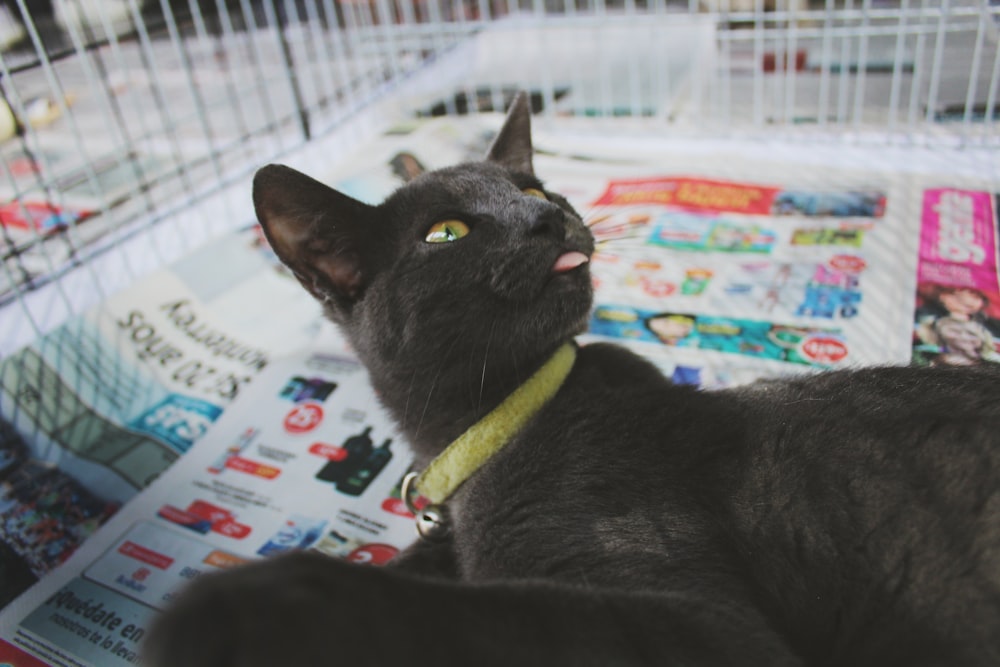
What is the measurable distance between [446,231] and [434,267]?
5 centimetres

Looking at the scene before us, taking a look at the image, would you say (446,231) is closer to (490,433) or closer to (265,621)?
(490,433)

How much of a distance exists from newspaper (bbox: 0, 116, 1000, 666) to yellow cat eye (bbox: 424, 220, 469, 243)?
0.69 feet

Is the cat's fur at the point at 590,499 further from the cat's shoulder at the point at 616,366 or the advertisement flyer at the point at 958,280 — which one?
the advertisement flyer at the point at 958,280

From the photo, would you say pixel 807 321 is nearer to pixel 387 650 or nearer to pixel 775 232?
pixel 775 232

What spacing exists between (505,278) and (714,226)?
28.9 inches

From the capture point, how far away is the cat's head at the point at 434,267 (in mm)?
649

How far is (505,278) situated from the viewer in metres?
0.65

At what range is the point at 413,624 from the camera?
1.21 feet

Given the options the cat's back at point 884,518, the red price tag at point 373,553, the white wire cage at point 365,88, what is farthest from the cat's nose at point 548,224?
the white wire cage at point 365,88

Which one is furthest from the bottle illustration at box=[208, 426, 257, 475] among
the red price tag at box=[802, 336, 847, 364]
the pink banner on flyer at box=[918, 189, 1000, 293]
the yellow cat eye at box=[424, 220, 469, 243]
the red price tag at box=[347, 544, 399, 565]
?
the pink banner on flyer at box=[918, 189, 1000, 293]

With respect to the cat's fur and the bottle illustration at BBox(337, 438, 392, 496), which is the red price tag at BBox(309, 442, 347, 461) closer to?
the bottle illustration at BBox(337, 438, 392, 496)

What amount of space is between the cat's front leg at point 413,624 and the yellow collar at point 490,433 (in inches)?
8.8

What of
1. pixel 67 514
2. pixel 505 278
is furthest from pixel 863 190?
pixel 67 514

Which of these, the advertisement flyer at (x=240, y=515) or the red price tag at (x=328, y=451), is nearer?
the advertisement flyer at (x=240, y=515)
